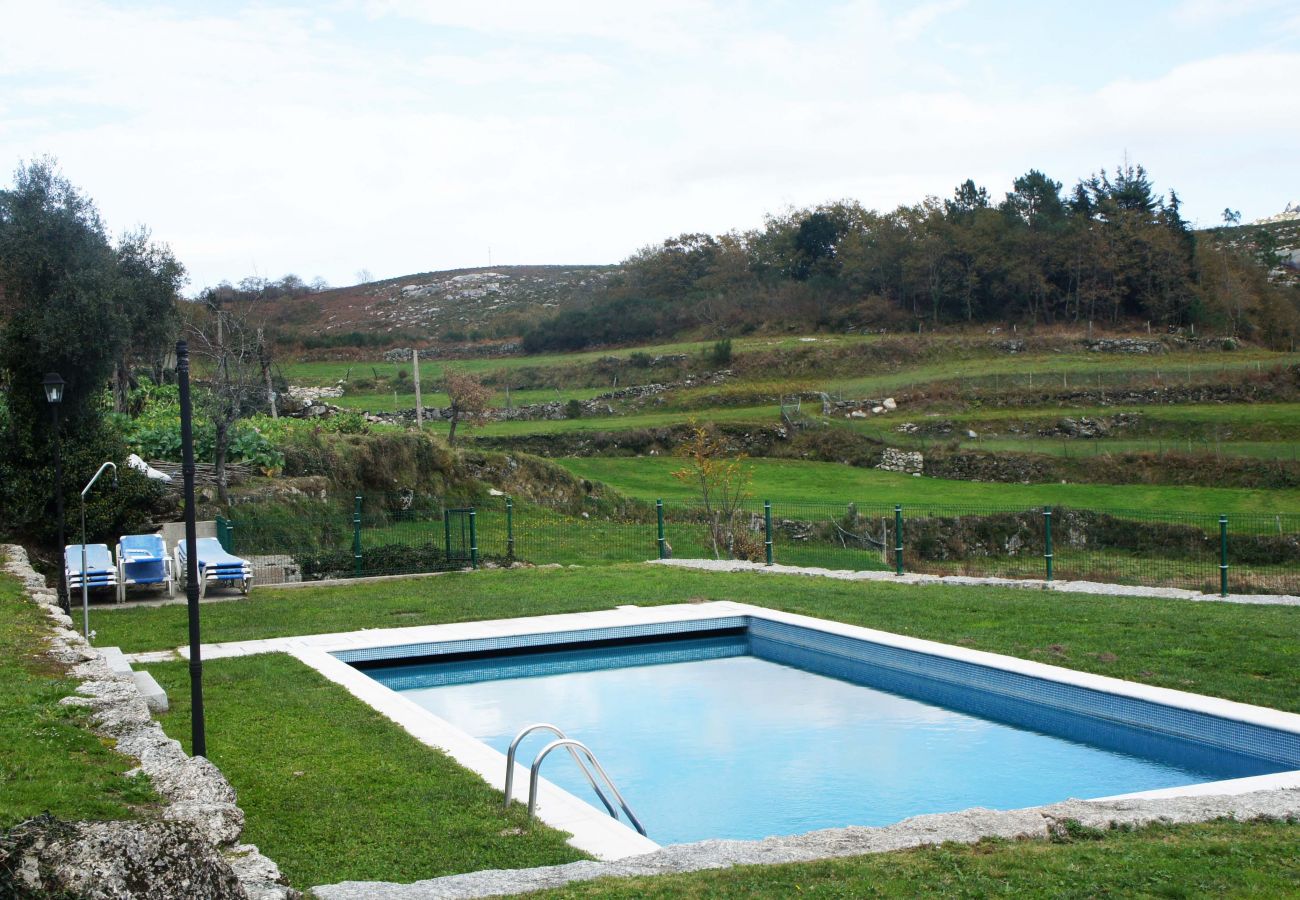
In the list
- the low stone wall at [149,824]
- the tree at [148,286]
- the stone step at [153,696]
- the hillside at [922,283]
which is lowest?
the stone step at [153,696]

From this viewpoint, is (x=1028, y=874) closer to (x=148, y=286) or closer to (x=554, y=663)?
(x=554, y=663)

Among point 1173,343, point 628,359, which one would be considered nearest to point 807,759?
point 628,359

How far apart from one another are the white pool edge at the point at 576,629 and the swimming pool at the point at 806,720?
53 mm

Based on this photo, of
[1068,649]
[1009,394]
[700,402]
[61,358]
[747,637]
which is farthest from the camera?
[700,402]

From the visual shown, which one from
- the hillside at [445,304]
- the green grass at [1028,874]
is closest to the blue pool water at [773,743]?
the green grass at [1028,874]

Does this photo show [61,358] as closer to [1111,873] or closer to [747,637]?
[747,637]

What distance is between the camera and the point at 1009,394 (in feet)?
141

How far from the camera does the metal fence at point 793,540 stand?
61.2ft

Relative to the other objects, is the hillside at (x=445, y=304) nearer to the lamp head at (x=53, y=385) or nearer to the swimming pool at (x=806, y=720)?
the lamp head at (x=53, y=385)

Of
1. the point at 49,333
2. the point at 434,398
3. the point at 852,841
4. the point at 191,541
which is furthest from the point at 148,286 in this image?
the point at 434,398

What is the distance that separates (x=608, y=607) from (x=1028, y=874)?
10226 mm

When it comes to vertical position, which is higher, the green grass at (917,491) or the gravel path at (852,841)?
the gravel path at (852,841)

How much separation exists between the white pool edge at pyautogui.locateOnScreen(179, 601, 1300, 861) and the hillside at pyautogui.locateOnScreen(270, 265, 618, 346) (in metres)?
59.9

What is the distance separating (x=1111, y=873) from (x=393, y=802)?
4.09 m
